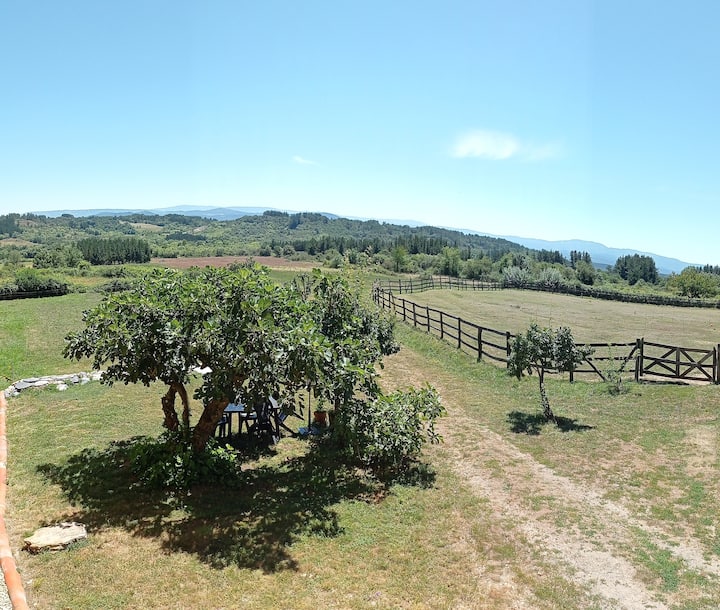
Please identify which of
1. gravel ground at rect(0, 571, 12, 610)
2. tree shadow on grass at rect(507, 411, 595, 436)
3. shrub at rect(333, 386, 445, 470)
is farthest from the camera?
tree shadow on grass at rect(507, 411, 595, 436)

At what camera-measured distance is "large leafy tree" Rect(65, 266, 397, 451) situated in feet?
22.6

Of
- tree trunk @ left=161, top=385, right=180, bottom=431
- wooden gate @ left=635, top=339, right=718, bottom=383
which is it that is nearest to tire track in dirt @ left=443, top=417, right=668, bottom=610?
tree trunk @ left=161, top=385, right=180, bottom=431

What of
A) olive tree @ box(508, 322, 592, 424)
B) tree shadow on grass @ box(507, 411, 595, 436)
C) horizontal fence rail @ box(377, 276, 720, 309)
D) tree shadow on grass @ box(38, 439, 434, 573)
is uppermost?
horizontal fence rail @ box(377, 276, 720, 309)

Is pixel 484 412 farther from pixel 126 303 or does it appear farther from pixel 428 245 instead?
pixel 428 245

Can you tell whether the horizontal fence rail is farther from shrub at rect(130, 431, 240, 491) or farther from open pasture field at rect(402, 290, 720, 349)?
shrub at rect(130, 431, 240, 491)

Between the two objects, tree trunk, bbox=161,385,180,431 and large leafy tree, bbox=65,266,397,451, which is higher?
large leafy tree, bbox=65,266,397,451

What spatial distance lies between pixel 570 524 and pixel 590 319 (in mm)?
29457

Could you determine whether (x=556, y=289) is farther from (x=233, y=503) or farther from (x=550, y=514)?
(x=233, y=503)

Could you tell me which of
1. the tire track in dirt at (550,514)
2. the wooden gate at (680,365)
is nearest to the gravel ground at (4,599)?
the tire track in dirt at (550,514)

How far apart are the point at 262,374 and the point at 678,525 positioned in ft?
21.9

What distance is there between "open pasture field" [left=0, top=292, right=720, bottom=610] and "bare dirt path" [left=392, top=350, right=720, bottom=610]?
1.2 inches

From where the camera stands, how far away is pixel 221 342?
6.97 meters

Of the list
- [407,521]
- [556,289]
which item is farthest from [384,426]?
[556,289]

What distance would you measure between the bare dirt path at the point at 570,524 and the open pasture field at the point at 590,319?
52.7 ft
